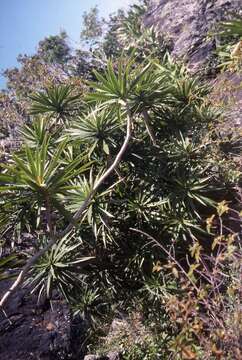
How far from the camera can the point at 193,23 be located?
40.5 ft

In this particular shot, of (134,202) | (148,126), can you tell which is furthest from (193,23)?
(134,202)

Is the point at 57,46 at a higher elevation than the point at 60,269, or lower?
higher

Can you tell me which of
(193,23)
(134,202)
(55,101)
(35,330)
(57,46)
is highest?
(57,46)

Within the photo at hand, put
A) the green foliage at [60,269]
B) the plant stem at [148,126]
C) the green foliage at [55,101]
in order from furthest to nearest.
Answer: the green foliage at [55,101], the plant stem at [148,126], the green foliage at [60,269]

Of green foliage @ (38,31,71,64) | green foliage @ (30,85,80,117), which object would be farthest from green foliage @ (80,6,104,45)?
green foliage @ (30,85,80,117)

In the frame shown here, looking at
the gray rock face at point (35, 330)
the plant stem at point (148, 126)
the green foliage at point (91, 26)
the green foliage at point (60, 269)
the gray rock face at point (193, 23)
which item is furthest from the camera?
the green foliage at point (91, 26)

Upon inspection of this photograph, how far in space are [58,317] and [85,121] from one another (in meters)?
3.50

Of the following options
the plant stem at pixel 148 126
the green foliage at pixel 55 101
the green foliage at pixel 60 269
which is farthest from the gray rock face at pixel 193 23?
the green foliage at pixel 60 269

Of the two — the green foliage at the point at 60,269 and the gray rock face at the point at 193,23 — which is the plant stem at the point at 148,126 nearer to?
the green foliage at the point at 60,269

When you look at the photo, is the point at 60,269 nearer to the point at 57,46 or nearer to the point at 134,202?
the point at 134,202

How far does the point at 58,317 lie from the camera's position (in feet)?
22.2

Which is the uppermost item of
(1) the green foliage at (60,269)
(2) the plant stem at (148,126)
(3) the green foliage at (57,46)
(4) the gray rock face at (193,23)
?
(3) the green foliage at (57,46)

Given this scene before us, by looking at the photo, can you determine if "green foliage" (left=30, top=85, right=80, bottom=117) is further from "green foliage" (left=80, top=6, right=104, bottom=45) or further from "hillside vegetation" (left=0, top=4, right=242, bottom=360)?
"green foliage" (left=80, top=6, right=104, bottom=45)

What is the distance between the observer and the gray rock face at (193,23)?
11203mm
